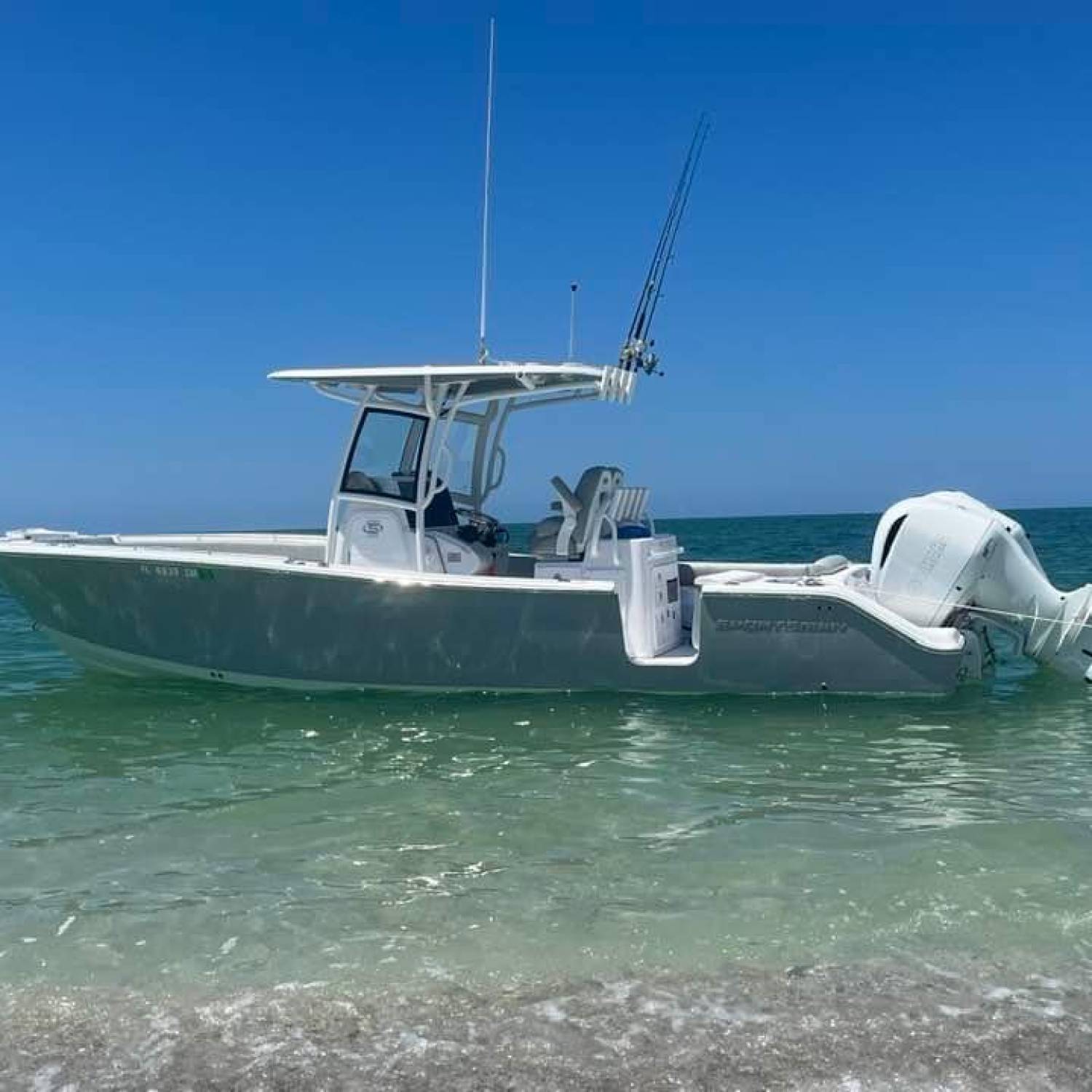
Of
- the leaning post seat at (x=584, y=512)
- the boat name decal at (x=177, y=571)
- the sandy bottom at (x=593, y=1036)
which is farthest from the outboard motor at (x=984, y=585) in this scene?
the boat name decal at (x=177, y=571)

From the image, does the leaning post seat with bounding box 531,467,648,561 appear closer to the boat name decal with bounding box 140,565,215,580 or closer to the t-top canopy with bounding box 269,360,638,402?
the t-top canopy with bounding box 269,360,638,402

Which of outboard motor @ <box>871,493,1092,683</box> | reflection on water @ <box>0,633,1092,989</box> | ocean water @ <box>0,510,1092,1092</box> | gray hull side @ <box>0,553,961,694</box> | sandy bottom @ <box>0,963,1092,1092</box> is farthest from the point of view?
outboard motor @ <box>871,493,1092,683</box>

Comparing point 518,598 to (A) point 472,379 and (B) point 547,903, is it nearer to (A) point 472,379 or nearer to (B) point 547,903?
(A) point 472,379

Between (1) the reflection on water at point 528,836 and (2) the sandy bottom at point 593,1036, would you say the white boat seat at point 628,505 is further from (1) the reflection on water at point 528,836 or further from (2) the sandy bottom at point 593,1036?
(2) the sandy bottom at point 593,1036

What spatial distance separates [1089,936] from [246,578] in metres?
7.00

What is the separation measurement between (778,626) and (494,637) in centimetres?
240

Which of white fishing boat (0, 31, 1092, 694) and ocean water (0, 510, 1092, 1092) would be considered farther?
white fishing boat (0, 31, 1092, 694)

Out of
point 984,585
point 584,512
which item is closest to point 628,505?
point 584,512

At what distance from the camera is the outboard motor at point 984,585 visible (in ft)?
31.0

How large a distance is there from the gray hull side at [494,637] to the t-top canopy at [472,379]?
1.74m

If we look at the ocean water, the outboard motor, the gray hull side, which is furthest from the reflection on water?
the outboard motor

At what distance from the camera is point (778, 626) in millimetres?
9352

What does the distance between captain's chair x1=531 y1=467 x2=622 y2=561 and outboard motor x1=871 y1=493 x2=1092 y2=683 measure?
262cm

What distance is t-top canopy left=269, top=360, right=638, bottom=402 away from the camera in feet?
30.7
